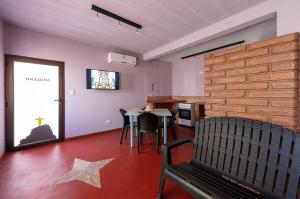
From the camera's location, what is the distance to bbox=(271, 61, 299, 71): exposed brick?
1.38 m

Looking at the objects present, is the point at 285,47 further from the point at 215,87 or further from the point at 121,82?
the point at 121,82

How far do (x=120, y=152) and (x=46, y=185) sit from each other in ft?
4.35

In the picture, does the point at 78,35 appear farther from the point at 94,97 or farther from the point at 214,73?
the point at 214,73

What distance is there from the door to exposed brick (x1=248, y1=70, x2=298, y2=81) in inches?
157

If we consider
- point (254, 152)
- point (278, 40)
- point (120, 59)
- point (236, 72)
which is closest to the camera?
point (254, 152)

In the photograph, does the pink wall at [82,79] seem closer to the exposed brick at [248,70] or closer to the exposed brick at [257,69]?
the exposed brick at [248,70]

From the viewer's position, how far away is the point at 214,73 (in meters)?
1.96

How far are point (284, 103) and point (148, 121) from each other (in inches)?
83.1

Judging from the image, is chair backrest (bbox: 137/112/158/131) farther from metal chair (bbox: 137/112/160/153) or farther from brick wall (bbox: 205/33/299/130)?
brick wall (bbox: 205/33/299/130)

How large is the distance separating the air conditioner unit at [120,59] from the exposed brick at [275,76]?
3.74 metres

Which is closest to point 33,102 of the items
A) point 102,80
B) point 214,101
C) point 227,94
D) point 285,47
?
point 102,80

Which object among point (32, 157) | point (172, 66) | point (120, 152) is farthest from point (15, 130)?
point (172, 66)

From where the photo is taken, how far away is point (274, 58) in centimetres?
148

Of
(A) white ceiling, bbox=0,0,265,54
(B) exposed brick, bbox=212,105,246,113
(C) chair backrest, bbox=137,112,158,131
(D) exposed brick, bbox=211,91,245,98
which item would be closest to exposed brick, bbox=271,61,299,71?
(D) exposed brick, bbox=211,91,245,98
